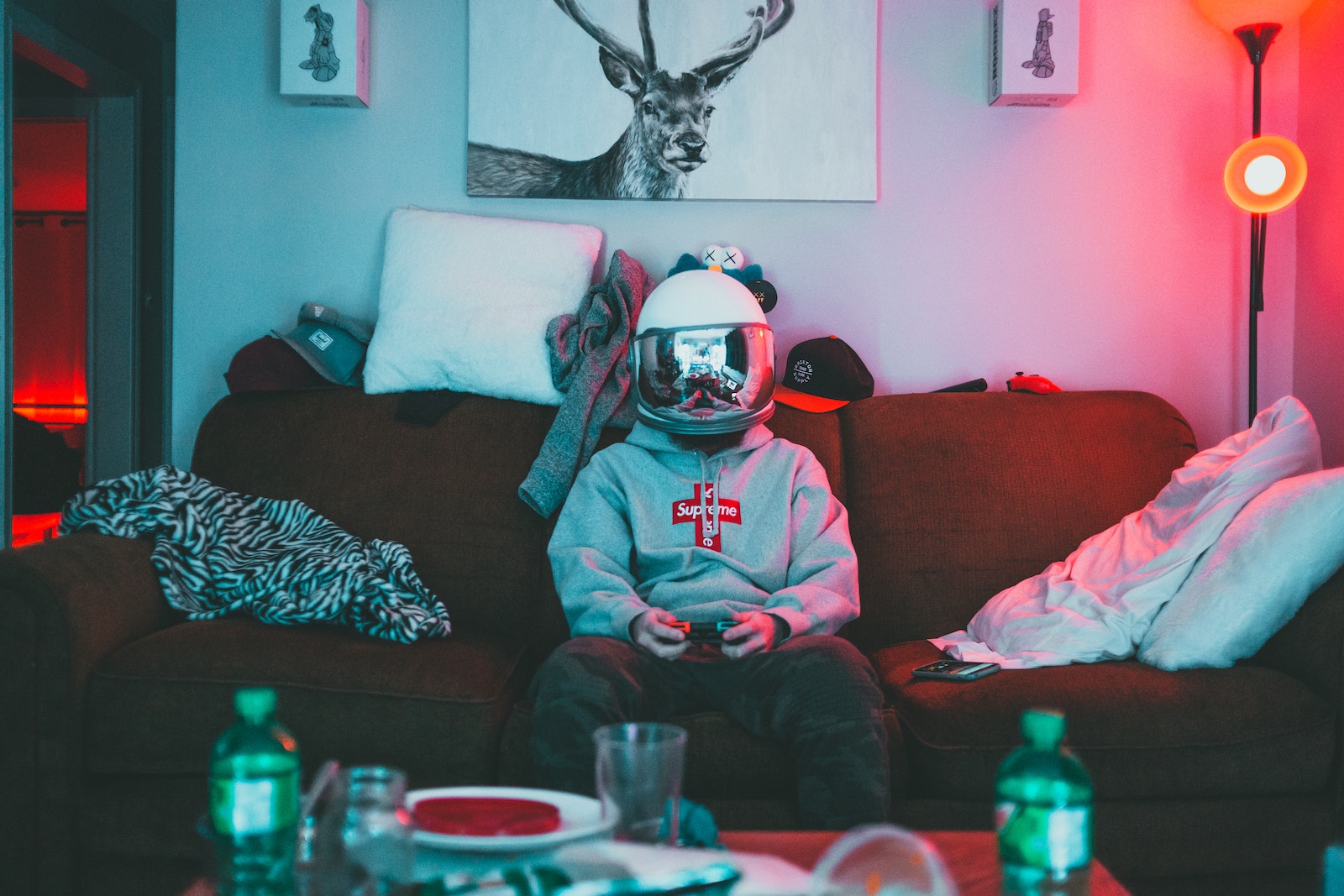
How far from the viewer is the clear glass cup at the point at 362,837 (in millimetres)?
742

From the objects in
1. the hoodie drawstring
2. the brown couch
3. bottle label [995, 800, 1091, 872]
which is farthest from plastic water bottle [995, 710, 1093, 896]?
the hoodie drawstring

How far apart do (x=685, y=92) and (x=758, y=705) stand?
163 cm

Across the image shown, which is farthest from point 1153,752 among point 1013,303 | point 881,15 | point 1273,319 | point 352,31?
point 352,31

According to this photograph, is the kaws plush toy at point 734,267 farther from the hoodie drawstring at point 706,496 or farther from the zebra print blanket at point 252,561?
the zebra print blanket at point 252,561

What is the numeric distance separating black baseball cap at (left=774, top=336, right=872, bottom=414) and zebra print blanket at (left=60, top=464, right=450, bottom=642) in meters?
0.96

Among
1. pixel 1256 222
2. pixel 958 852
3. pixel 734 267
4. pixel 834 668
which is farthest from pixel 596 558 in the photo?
pixel 1256 222

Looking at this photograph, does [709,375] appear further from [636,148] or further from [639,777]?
[639,777]

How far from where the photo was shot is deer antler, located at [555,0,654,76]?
256cm

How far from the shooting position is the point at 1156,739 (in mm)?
1571

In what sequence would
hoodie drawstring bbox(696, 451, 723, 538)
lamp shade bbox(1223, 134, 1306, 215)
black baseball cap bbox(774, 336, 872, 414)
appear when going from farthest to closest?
black baseball cap bbox(774, 336, 872, 414) < lamp shade bbox(1223, 134, 1306, 215) < hoodie drawstring bbox(696, 451, 723, 538)

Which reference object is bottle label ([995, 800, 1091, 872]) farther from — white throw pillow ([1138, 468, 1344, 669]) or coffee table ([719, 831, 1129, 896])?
white throw pillow ([1138, 468, 1344, 669])

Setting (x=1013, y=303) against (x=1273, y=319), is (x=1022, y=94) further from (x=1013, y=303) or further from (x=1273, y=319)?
(x=1273, y=319)

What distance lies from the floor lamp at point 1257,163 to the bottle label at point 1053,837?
2011mm

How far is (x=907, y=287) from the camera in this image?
8.58 feet
